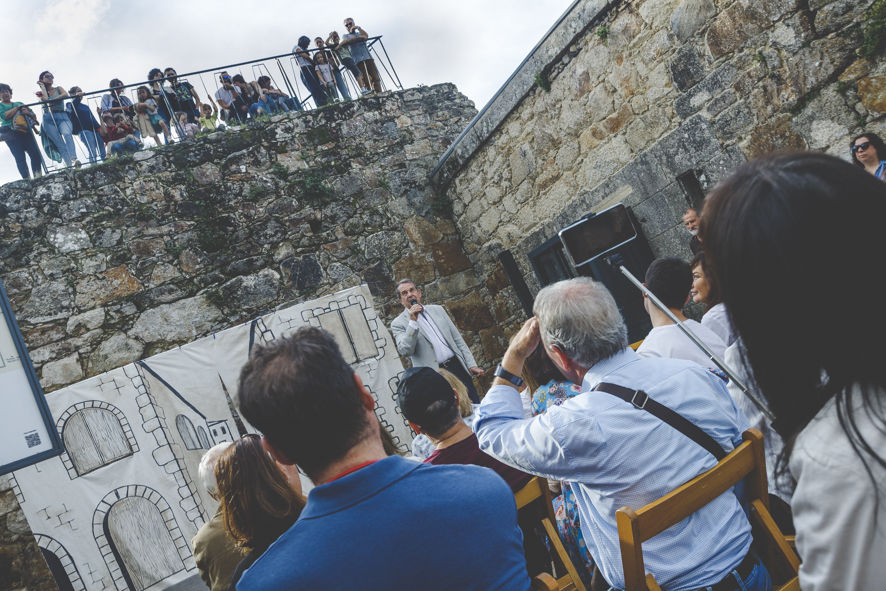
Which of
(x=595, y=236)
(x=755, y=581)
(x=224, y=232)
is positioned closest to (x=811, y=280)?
(x=755, y=581)

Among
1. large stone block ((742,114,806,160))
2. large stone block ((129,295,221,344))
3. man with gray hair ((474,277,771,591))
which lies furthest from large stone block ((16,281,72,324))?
large stone block ((742,114,806,160))

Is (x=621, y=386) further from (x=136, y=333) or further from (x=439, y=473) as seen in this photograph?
(x=136, y=333)

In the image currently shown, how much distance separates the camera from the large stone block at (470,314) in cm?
563

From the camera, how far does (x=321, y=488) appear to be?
0.92 m

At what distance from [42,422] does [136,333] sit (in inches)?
96.1

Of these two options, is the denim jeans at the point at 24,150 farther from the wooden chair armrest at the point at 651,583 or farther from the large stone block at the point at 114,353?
the wooden chair armrest at the point at 651,583

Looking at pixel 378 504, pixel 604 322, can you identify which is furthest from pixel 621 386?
pixel 378 504

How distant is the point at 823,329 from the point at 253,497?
1555mm

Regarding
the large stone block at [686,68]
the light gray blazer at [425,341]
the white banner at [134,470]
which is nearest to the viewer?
the large stone block at [686,68]

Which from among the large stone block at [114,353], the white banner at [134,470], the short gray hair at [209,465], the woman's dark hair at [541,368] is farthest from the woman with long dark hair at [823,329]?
the large stone block at [114,353]

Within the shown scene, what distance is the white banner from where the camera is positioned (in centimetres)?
381

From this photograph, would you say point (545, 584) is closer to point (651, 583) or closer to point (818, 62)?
point (651, 583)

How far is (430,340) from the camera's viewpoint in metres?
4.35

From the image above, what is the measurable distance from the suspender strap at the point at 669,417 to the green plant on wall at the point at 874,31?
206 centimetres
